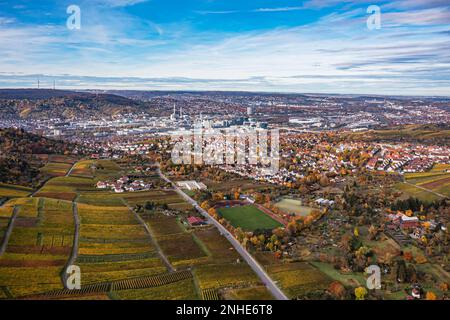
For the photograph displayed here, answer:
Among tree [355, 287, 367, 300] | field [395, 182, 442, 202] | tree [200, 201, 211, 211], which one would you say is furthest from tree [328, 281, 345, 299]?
field [395, 182, 442, 202]

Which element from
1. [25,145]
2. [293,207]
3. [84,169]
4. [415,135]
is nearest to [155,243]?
[293,207]

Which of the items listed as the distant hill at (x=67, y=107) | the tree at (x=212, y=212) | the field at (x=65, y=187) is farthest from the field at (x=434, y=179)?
the distant hill at (x=67, y=107)

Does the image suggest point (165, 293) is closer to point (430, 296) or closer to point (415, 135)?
point (430, 296)

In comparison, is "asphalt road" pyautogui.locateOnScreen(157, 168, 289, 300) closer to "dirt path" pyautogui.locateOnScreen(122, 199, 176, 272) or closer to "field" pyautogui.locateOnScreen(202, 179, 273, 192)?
"dirt path" pyautogui.locateOnScreen(122, 199, 176, 272)
